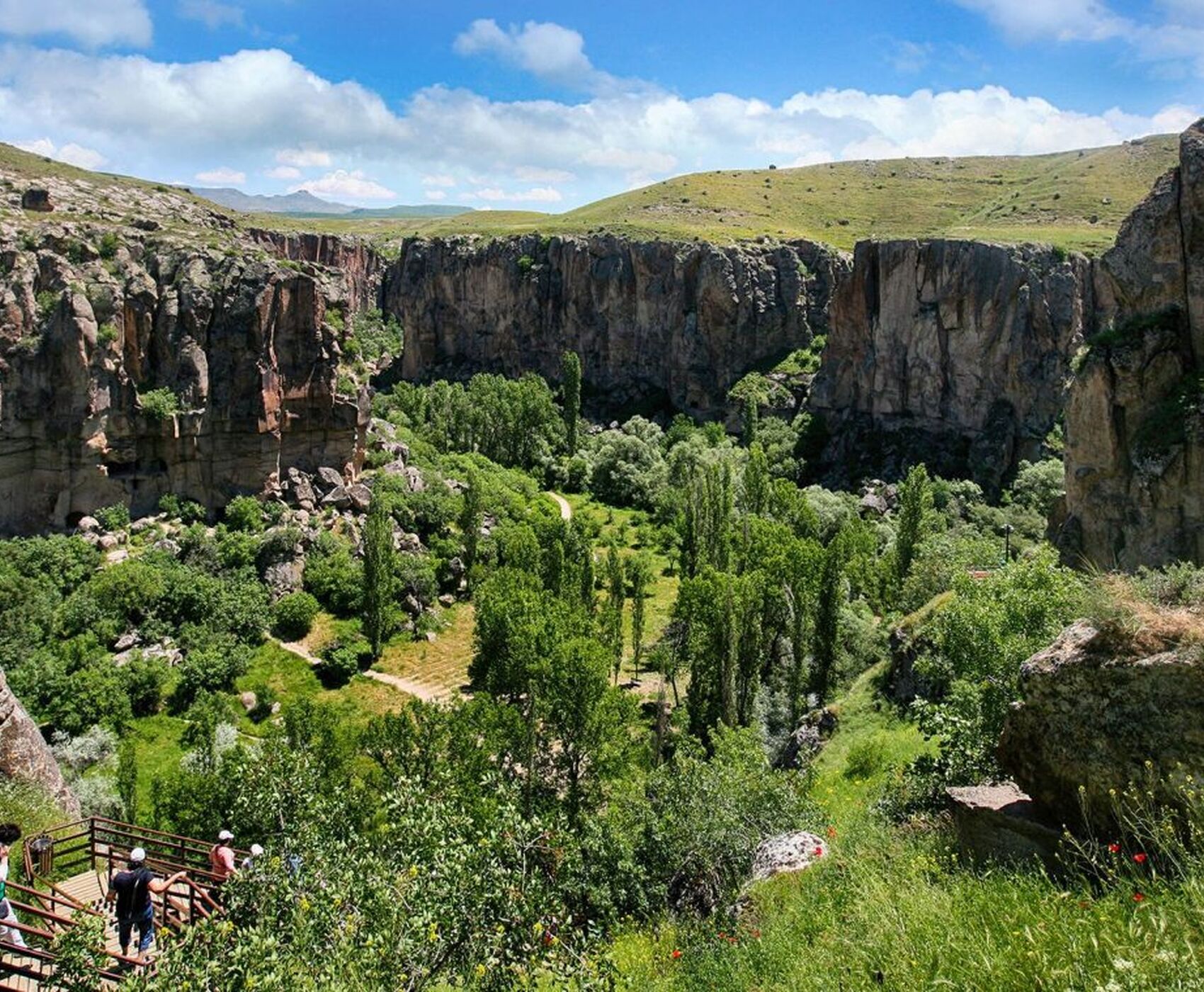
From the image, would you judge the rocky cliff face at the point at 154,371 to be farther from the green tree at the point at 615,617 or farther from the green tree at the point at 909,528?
the green tree at the point at 909,528

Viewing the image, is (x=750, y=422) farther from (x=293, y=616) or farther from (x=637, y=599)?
(x=293, y=616)

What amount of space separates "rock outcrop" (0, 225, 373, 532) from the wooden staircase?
30.7 m

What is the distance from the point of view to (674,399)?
94250mm

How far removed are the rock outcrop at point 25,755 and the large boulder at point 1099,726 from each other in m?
19.7

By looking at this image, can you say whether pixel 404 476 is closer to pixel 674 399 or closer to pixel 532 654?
pixel 532 654

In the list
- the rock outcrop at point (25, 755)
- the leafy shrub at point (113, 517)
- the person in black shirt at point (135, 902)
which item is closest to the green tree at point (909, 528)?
the rock outcrop at point (25, 755)

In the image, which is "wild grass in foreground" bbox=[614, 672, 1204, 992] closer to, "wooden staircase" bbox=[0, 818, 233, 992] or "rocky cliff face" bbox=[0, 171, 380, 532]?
"wooden staircase" bbox=[0, 818, 233, 992]

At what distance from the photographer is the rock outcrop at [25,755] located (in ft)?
59.4

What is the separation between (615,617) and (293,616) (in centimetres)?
1586

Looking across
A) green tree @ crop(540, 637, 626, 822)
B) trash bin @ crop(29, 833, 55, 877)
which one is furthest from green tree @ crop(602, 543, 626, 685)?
trash bin @ crop(29, 833, 55, 877)

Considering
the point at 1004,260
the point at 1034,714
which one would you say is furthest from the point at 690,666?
the point at 1004,260

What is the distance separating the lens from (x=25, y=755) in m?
18.5

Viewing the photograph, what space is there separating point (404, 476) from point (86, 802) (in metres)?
33.4

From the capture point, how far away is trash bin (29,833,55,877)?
45.5 ft
